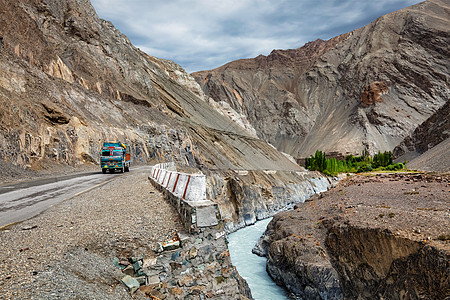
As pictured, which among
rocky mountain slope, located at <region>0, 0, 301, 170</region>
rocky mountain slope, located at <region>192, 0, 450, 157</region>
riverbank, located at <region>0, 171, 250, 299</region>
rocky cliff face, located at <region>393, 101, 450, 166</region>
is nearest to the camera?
riverbank, located at <region>0, 171, 250, 299</region>

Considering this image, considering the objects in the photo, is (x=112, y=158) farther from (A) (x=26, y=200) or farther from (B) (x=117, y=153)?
(A) (x=26, y=200)

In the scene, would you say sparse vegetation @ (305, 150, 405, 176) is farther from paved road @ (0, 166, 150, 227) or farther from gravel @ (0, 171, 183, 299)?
gravel @ (0, 171, 183, 299)

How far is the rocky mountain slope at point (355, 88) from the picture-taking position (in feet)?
353

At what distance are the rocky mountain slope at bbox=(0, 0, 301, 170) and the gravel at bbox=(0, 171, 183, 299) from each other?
44.8 feet

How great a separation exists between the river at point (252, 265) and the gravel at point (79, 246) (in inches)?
342

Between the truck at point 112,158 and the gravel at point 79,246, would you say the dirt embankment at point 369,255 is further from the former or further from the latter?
the truck at point 112,158

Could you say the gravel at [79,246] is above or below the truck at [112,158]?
below

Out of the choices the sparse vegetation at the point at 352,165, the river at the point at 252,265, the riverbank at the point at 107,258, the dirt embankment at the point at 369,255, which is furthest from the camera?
the sparse vegetation at the point at 352,165

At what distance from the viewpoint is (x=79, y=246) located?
5.63m

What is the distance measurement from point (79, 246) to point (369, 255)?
10279 millimetres

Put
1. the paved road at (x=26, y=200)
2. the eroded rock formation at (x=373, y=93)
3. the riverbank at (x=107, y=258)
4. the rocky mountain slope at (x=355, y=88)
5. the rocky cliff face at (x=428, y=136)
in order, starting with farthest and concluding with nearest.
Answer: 1. the eroded rock formation at (x=373, y=93)
2. the rocky mountain slope at (x=355, y=88)
3. the rocky cliff face at (x=428, y=136)
4. the paved road at (x=26, y=200)
5. the riverbank at (x=107, y=258)

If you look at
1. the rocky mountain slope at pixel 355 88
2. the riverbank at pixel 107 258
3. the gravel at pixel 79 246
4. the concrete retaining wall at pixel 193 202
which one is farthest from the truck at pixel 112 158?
the rocky mountain slope at pixel 355 88

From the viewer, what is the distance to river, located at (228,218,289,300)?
47.4ft

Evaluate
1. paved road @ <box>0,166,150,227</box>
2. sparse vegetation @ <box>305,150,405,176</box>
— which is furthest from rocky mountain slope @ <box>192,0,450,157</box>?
paved road @ <box>0,166,150,227</box>
